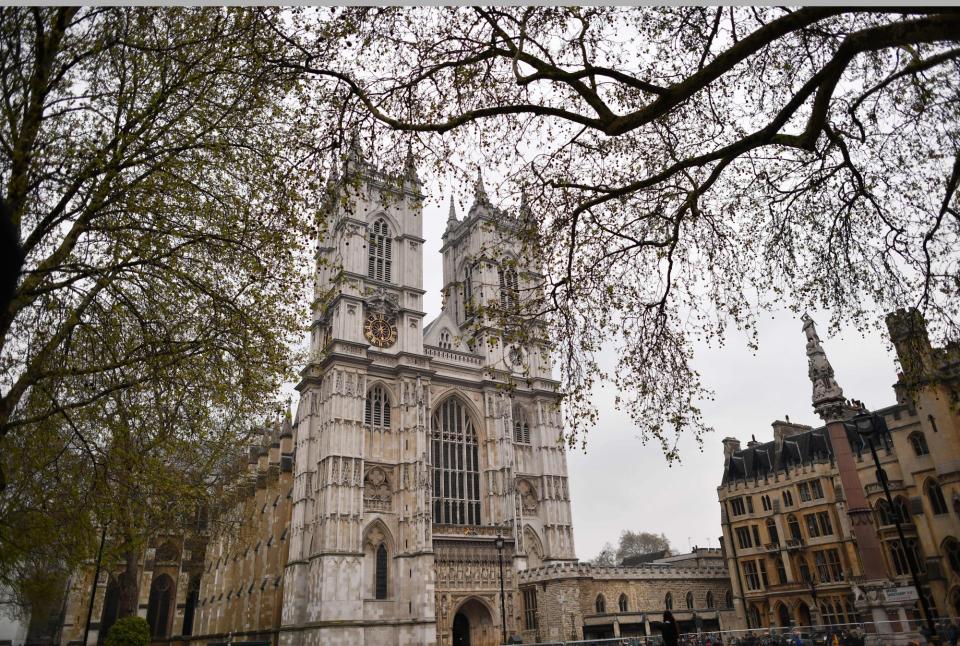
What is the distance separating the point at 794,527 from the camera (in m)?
35.3

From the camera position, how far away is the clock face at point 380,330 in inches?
1494

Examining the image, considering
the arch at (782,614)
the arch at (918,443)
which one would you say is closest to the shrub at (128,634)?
the arch at (782,614)

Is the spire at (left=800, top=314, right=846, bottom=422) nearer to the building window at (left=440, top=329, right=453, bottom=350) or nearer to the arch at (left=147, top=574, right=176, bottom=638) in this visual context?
the building window at (left=440, top=329, right=453, bottom=350)

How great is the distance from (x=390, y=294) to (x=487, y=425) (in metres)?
9.93

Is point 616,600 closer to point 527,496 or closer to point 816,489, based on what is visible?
point 527,496

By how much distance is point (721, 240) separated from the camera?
12258mm

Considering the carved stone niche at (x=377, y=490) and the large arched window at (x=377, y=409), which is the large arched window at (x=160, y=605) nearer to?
the carved stone niche at (x=377, y=490)

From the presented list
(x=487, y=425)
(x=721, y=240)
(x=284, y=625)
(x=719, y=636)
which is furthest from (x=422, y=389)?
(x=721, y=240)

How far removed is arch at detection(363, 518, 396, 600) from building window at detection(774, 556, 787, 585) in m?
20.9

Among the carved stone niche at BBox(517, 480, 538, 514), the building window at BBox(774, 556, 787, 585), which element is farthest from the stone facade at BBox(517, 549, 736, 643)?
the carved stone niche at BBox(517, 480, 538, 514)

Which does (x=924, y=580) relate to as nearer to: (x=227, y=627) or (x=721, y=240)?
(x=721, y=240)

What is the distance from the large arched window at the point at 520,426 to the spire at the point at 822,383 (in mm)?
18357

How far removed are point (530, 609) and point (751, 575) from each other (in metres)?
13.3

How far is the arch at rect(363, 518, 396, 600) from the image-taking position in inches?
1296
